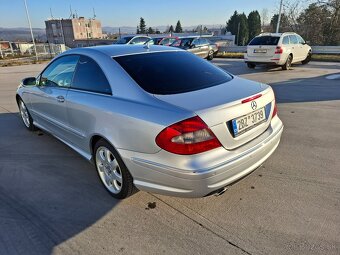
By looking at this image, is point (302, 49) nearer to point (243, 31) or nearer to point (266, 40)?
point (266, 40)

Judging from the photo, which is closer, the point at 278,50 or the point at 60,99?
the point at 60,99

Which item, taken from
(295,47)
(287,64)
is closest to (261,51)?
(287,64)

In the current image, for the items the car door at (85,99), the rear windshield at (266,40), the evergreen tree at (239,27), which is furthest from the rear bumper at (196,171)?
the evergreen tree at (239,27)

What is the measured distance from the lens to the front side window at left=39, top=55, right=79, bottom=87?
3.63m

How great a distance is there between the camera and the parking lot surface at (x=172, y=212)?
8.00ft

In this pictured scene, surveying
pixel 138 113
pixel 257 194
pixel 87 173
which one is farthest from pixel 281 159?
pixel 87 173

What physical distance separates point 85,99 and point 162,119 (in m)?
1.23

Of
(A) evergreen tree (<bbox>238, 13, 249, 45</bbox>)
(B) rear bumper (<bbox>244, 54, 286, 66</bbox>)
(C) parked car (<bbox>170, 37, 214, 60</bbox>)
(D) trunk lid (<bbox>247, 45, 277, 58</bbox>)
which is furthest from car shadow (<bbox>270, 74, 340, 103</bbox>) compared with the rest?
(A) evergreen tree (<bbox>238, 13, 249, 45</bbox>)

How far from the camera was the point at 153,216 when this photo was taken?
2.82m

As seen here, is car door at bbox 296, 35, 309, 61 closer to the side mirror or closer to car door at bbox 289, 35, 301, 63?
car door at bbox 289, 35, 301, 63

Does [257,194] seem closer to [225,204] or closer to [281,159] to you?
[225,204]

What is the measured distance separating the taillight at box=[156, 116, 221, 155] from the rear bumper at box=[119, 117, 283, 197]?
0.29 ft

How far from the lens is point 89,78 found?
10.7 feet

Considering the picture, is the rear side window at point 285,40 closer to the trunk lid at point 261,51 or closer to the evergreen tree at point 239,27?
the trunk lid at point 261,51
